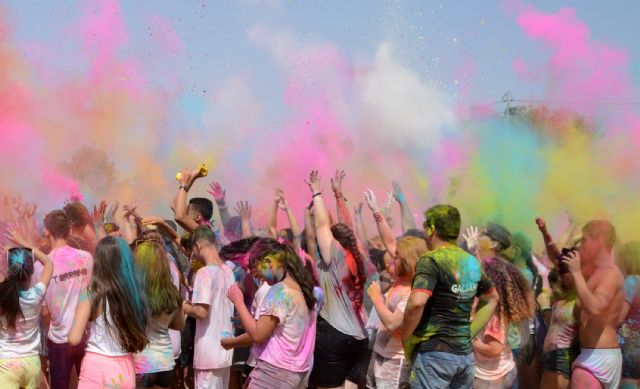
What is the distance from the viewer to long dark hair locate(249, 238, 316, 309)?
541 centimetres

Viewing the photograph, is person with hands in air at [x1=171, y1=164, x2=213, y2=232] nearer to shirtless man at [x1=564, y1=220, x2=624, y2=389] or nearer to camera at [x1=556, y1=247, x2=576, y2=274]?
camera at [x1=556, y1=247, x2=576, y2=274]

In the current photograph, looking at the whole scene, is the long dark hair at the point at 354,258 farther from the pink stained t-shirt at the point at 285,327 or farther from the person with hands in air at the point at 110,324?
the person with hands in air at the point at 110,324

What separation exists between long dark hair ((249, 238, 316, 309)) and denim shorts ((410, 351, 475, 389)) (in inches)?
33.7

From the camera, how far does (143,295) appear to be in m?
5.07

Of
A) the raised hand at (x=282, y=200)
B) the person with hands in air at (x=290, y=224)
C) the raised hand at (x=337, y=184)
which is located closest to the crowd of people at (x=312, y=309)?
the raised hand at (x=337, y=184)

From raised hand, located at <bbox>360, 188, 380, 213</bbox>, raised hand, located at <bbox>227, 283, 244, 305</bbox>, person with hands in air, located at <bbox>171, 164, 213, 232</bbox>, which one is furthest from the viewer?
person with hands in air, located at <bbox>171, 164, 213, 232</bbox>

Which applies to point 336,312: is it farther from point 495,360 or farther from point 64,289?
point 64,289

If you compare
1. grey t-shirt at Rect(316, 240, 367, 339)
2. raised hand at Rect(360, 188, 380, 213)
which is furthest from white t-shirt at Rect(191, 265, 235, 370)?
raised hand at Rect(360, 188, 380, 213)

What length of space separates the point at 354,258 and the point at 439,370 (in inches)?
82.4

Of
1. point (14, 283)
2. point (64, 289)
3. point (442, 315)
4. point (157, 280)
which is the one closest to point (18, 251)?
point (14, 283)

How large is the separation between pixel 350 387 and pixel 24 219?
3.35m

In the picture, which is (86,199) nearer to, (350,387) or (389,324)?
(350,387)

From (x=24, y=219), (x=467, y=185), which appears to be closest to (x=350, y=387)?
(x=24, y=219)

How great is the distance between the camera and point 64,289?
250 inches
